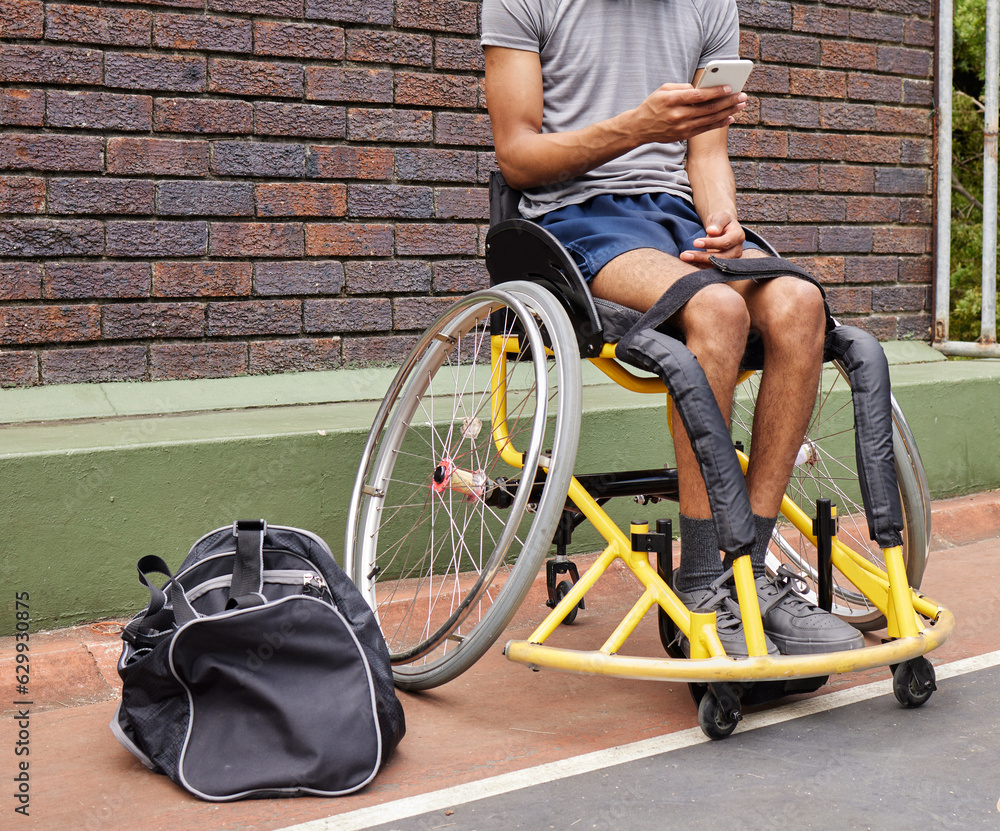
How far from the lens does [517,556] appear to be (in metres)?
2.59

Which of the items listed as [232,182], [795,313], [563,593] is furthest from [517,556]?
[232,182]

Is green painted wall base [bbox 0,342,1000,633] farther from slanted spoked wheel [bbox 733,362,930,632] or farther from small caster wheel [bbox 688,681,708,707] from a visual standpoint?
small caster wheel [bbox 688,681,708,707]

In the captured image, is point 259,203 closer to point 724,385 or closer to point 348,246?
point 348,246

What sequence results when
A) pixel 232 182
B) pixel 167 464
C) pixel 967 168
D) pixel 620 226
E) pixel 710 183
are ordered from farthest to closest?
1. pixel 967 168
2. pixel 232 182
3. pixel 167 464
4. pixel 710 183
5. pixel 620 226

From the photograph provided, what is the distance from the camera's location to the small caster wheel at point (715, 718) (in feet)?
6.95

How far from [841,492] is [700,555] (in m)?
1.31

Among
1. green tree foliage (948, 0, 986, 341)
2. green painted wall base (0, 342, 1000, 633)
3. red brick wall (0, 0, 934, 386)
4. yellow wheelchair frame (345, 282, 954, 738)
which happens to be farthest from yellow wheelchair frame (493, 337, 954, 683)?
green tree foliage (948, 0, 986, 341)

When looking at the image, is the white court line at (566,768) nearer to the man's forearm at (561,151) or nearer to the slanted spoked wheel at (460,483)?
the slanted spoked wheel at (460,483)

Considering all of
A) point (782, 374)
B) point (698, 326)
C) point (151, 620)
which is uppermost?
point (698, 326)

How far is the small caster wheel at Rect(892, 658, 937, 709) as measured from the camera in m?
2.26

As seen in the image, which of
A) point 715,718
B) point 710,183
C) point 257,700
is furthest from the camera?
point 710,183

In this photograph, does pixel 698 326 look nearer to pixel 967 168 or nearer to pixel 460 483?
pixel 460 483

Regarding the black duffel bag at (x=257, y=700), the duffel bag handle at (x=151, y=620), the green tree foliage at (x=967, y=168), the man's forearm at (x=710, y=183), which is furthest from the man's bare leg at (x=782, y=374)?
the green tree foliage at (x=967, y=168)

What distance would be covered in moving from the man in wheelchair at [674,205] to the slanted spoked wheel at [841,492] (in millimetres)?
164
